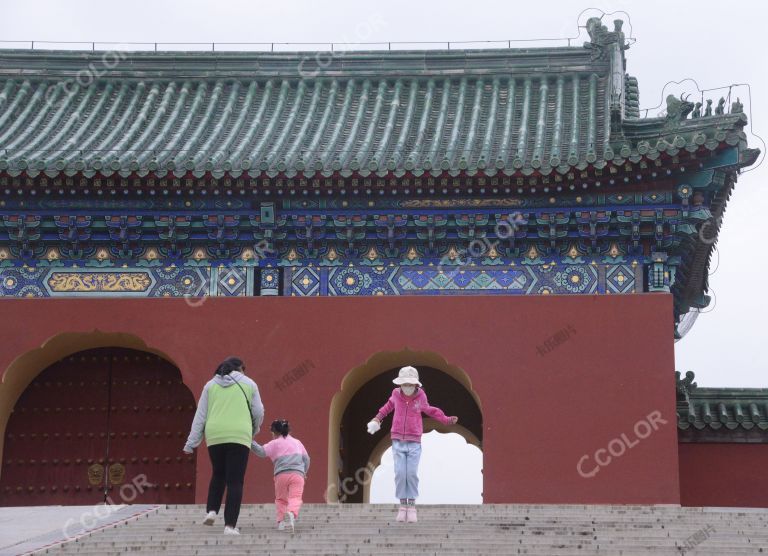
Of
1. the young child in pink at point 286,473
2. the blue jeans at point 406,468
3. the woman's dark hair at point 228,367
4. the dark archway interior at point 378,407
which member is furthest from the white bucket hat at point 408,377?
the dark archway interior at point 378,407

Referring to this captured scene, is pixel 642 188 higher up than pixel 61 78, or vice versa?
pixel 61 78

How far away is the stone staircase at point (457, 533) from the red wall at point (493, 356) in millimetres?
2385

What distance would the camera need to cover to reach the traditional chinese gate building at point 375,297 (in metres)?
15.7

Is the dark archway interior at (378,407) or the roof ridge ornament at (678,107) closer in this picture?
the roof ridge ornament at (678,107)

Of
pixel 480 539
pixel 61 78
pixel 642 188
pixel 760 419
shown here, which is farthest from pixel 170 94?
pixel 480 539

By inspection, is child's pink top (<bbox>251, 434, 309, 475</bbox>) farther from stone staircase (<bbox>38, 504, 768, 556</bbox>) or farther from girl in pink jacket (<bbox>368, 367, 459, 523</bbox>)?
girl in pink jacket (<bbox>368, 367, 459, 523</bbox>)

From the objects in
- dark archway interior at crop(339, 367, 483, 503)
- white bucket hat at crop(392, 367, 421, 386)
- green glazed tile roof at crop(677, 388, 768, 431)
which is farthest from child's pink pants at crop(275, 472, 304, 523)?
green glazed tile roof at crop(677, 388, 768, 431)

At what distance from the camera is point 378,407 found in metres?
18.6

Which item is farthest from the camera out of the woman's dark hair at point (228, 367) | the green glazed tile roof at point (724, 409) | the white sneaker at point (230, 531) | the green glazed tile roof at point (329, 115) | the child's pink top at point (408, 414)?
the green glazed tile roof at point (724, 409)

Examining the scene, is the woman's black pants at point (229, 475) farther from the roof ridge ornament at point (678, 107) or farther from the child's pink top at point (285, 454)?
the roof ridge ornament at point (678, 107)

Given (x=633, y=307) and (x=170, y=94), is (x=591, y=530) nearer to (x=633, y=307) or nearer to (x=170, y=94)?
(x=633, y=307)

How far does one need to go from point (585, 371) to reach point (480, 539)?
4.72 meters

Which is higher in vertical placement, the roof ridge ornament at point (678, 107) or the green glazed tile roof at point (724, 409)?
the roof ridge ornament at point (678, 107)

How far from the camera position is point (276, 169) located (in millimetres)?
15914
